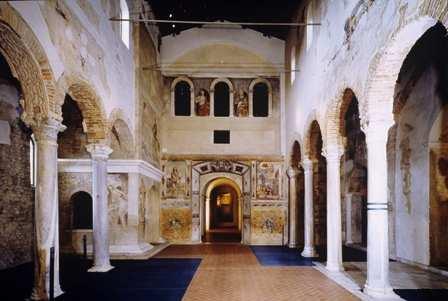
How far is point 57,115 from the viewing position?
853cm

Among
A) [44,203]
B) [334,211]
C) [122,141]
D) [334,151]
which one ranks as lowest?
[334,211]

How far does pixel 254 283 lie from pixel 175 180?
11127mm

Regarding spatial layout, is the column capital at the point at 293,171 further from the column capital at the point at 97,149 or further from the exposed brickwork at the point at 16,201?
the exposed brickwork at the point at 16,201

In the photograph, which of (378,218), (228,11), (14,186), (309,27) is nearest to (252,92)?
(228,11)

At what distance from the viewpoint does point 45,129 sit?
8359mm

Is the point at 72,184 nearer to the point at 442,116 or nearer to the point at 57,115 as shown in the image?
the point at 57,115

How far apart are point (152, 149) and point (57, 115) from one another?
999cm

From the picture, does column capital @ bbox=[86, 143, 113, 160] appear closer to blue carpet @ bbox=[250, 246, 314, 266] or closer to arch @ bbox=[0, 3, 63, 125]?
arch @ bbox=[0, 3, 63, 125]

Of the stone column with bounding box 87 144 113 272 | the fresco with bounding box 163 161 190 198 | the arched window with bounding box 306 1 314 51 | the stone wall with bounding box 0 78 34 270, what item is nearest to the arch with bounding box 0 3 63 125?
the stone column with bounding box 87 144 113 272

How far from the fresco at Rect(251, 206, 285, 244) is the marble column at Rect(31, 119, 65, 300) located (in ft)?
42.2

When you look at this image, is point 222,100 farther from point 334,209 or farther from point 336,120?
point 334,209

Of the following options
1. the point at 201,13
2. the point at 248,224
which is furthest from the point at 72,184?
the point at 201,13

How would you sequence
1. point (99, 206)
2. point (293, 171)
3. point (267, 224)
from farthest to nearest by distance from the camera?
point (267, 224) < point (293, 171) < point (99, 206)

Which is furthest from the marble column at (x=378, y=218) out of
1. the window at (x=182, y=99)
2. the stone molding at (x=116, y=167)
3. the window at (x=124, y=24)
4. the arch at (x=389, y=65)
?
the window at (x=182, y=99)
